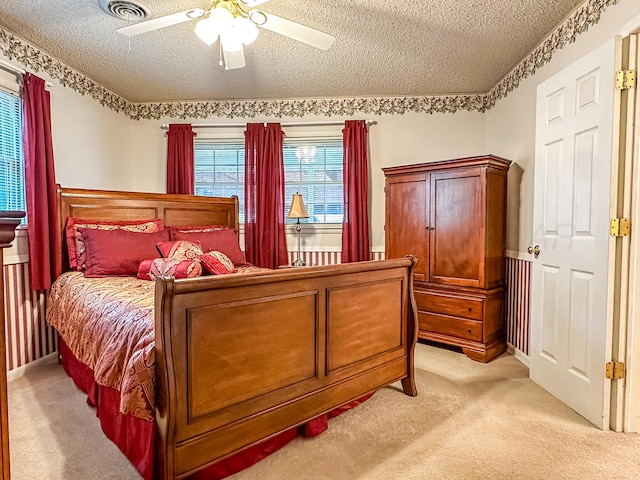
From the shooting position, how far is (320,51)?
9.95 ft

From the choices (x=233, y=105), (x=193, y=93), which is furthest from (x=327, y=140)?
(x=193, y=93)

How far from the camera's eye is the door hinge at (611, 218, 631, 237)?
2.02 metres

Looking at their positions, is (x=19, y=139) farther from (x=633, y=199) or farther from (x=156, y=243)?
(x=633, y=199)

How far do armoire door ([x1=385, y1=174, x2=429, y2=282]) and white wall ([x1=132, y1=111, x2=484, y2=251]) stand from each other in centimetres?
51

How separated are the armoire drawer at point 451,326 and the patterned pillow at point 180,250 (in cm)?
215

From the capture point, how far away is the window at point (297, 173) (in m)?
4.33

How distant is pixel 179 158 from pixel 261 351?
3.16 m

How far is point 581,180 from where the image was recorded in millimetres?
2262

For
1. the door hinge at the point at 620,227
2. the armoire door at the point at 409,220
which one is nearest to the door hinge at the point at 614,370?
the door hinge at the point at 620,227

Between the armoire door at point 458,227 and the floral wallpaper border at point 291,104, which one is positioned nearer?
the armoire door at point 458,227

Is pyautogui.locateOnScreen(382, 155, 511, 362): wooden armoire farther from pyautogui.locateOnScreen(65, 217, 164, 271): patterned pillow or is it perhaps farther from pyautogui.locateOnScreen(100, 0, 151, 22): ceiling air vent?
pyautogui.locateOnScreen(65, 217, 164, 271): patterned pillow

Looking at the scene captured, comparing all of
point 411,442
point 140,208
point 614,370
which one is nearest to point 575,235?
point 614,370

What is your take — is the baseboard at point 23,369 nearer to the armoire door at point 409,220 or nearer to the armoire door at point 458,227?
the armoire door at point 409,220

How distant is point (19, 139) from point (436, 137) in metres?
3.84
